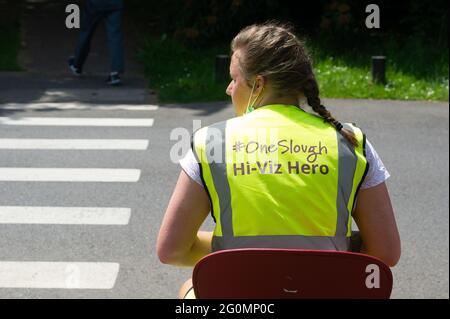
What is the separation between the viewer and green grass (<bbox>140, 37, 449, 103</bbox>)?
33.8 ft

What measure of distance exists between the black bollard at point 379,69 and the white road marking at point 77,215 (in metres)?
4.91

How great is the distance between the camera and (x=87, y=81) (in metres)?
5.57

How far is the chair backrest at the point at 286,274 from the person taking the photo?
1831 millimetres

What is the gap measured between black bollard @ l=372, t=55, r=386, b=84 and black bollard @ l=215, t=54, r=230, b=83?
2.04 m

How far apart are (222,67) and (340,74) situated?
6.93 ft

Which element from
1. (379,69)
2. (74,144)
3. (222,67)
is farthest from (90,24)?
(379,69)

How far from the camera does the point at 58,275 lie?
593 cm

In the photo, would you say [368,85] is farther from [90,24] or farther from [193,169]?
[193,169]

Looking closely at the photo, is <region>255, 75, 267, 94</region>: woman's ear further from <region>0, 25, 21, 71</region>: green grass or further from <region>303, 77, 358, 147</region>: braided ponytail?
<region>0, 25, 21, 71</region>: green grass

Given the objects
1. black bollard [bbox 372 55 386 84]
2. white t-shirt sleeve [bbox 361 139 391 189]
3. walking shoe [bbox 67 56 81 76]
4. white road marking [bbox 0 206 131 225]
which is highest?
white t-shirt sleeve [bbox 361 139 391 189]

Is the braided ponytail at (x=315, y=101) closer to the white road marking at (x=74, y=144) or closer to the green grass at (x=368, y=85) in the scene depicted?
the white road marking at (x=74, y=144)

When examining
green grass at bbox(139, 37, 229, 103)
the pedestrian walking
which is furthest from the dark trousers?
green grass at bbox(139, 37, 229, 103)
